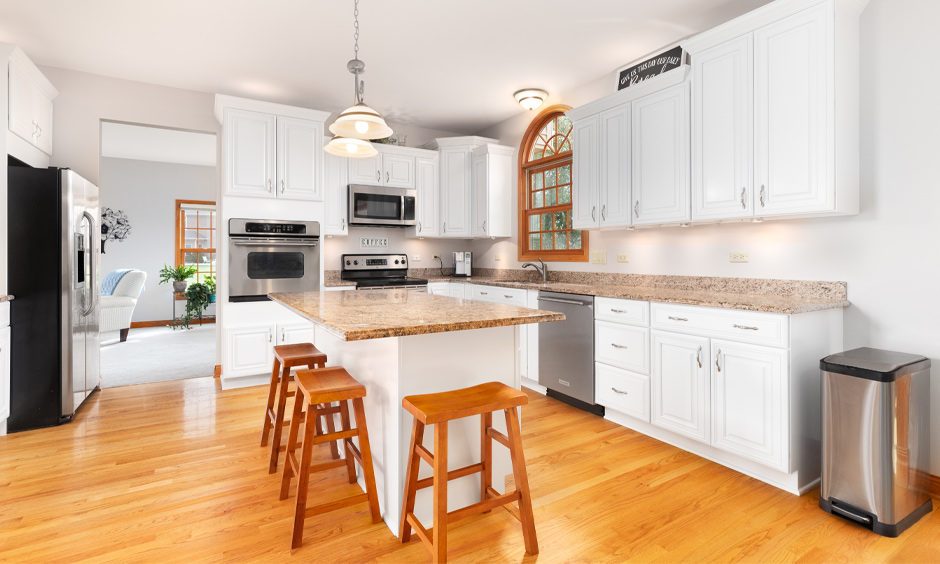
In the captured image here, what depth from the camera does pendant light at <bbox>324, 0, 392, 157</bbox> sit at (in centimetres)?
229

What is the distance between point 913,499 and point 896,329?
0.78m

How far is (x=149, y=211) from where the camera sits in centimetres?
762

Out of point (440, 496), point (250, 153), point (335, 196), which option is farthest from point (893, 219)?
point (250, 153)

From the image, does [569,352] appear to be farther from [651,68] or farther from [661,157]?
[651,68]

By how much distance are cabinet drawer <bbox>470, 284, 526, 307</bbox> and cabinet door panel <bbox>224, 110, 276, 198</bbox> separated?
2.06 m

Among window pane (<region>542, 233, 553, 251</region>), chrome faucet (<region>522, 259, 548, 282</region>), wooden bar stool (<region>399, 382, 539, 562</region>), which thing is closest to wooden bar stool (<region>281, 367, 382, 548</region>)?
wooden bar stool (<region>399, 382, 539, 562</region>)

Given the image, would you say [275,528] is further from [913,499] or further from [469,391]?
[913,499]

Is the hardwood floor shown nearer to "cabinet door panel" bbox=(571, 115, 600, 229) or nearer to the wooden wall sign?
"cabinet door panel" bbox=(571, 115, 600, 229)

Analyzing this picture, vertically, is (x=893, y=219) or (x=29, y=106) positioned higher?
(x=29, y=106)

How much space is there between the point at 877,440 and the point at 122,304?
750 cm

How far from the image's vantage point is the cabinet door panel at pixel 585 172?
11.9 feet

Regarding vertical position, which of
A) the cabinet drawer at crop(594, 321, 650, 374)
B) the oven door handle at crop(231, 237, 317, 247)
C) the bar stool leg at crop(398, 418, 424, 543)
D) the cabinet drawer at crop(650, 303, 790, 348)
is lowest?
the bar stool leg at crop(398, 418, 424, 543)

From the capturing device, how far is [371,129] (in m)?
2.39

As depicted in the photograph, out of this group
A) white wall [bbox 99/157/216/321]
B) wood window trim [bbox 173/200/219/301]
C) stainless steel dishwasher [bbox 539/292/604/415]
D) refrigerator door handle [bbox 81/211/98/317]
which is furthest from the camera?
wood window trim [bbox 173/200/219/301]
